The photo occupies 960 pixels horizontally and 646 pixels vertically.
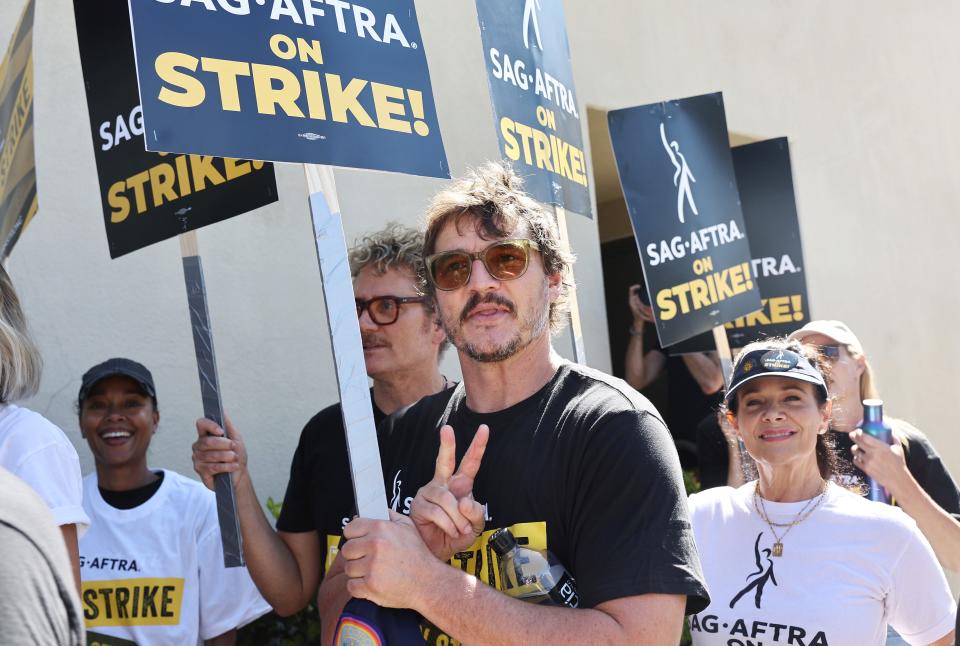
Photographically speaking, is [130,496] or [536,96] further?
[130,496]

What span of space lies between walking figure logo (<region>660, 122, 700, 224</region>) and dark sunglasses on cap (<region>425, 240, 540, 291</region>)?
1.93m

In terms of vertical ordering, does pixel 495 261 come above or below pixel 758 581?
above

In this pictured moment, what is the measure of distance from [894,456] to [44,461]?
2.65 meters

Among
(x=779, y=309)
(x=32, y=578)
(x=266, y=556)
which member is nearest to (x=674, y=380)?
(x=779, y=309)

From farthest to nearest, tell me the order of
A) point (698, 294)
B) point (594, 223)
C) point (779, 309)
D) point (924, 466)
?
point (594, 223) < point (779, 309) < point (698, 294) < point (924, 466)

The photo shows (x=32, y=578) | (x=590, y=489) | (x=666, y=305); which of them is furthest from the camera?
(x=666, y=305)

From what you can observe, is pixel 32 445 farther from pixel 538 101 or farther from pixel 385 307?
pixel 538 101

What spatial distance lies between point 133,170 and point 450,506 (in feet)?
5.24

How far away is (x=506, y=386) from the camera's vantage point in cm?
220

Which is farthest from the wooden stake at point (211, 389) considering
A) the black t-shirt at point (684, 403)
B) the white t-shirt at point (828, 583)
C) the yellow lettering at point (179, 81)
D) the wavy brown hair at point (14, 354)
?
the black t-shirt at point (684, 403)

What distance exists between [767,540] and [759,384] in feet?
1.59

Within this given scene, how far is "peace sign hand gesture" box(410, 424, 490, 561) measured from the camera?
1928 millimetres

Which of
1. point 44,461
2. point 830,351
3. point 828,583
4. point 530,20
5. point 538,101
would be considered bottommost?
point 828,583

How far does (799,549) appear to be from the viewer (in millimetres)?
2814
